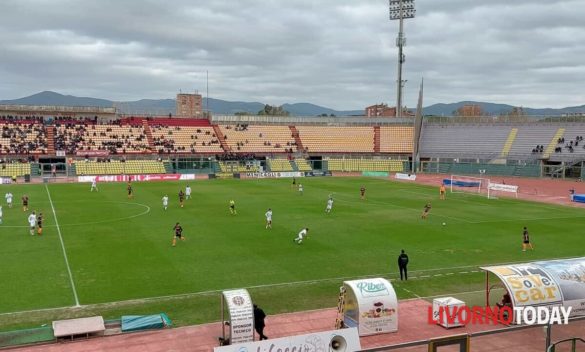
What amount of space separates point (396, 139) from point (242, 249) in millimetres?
68624

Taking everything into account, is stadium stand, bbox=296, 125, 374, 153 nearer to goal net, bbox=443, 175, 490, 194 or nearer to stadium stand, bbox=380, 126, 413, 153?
stadium stand, bbox=380, 126, 413, 153

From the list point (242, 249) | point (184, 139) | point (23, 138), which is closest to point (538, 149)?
point (184, 139)

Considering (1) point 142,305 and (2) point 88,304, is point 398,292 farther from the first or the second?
(2) point 88,304

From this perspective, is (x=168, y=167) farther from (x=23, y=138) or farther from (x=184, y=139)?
(x=23, y=138)

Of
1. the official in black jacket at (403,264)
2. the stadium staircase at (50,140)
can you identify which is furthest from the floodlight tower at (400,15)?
the official in black jacket at (403,264)

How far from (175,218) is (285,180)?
110 feet

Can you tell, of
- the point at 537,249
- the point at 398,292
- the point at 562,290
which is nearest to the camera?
the point at 562,290

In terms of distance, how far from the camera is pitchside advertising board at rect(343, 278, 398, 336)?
1612cm

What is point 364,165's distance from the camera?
86125mm

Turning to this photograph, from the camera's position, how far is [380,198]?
5025cm

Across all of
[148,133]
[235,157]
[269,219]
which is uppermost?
[148,133]

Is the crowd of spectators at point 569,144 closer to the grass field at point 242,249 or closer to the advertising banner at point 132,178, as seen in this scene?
the grass field at point 242,249

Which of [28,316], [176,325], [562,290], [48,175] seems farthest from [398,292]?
[48,175]

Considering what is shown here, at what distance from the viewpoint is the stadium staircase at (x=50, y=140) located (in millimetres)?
75706
